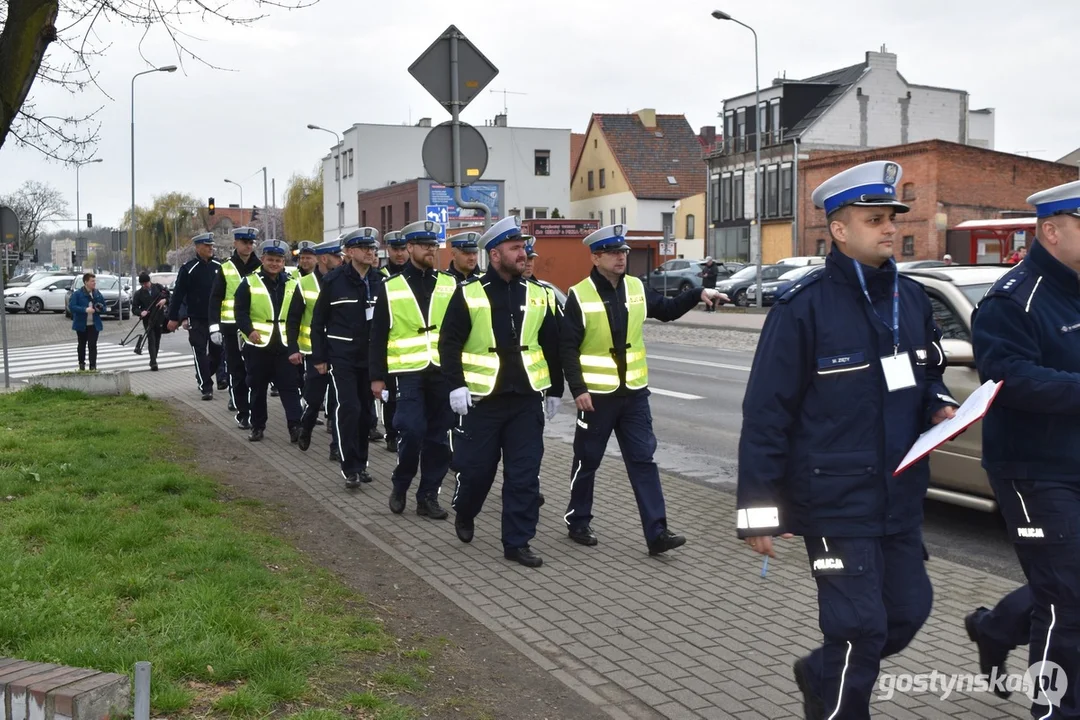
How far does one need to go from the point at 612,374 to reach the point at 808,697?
11.5ft

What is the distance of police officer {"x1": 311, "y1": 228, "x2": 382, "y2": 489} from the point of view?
9.68m

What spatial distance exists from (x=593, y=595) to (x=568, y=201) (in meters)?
71.4

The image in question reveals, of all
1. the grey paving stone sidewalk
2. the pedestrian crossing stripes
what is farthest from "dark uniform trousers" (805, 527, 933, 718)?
the pedestrian crossing stripes

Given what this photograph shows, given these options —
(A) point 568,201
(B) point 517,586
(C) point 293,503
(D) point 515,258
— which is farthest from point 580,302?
(A) point 568,201

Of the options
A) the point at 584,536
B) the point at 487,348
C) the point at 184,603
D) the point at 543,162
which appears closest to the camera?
the point at 184,603

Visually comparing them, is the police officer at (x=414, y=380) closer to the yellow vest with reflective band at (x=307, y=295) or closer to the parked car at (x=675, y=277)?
the yellow vest with reflective band at (x=307, y=295)

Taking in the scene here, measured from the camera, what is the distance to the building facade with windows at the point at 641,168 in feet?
236

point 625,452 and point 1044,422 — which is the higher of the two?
point 1044,422

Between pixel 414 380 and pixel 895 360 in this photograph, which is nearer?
pixel 895 360

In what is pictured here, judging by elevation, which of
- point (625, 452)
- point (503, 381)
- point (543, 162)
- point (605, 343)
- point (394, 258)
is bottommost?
point (625, 452)

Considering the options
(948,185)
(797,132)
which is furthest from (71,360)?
(797,132)

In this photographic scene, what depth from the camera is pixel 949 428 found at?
A: 3771 mm

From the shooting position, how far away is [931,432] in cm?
385

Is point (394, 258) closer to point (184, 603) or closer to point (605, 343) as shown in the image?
point (605, 343)
